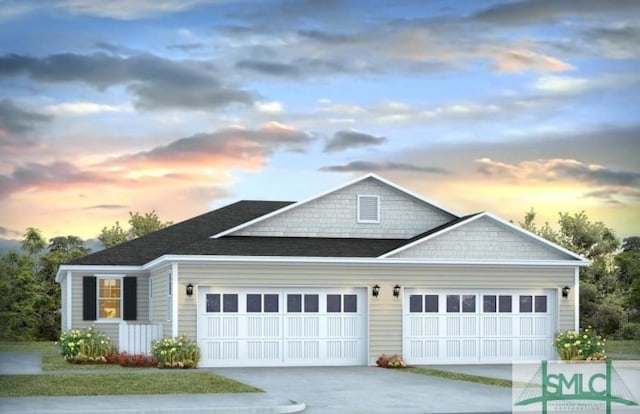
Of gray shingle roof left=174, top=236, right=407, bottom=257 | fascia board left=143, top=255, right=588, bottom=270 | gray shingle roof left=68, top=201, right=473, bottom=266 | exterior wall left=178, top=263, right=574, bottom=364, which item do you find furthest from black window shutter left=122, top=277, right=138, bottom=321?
exterior wall left=178, top=263, right=574, bottom=364

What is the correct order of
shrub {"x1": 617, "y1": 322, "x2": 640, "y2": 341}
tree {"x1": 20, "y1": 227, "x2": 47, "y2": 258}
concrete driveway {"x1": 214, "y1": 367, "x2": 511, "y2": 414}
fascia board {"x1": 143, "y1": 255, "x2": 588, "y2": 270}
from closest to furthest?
1. concrete driveway {"x1": 214, "y1": 367, "x2": 511, "y2": 414}
2. fascia board {"x1": 143, "y1": 255, "x2": 588, "y2": 270}
3. shrub {"x1": 617, "y1": 322, "x2": 640, "y2": 341}
4. tree {"x1": 20, "y1": 227, "x2": 47, "y2": 258}

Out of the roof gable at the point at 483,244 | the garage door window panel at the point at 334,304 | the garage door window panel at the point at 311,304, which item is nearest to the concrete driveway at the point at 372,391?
the garage door window panel at the point at 311,304

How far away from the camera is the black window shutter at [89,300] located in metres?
36.3

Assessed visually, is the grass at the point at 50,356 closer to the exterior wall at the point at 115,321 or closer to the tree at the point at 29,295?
the exterior wall at the point at 115,321

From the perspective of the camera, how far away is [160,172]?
45500 mm

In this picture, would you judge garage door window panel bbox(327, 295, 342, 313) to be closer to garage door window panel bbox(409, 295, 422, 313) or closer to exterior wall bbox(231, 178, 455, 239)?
garage door window panel bbox(409, 295, 422, 313)

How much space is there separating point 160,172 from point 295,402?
2698cm

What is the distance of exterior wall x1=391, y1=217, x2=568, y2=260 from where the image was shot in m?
30.9

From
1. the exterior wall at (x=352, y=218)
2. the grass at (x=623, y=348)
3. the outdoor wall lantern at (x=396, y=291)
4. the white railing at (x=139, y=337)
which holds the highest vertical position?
the exterior wall at (x=352, y=218)

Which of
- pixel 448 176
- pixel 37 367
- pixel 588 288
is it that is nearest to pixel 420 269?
pixel 37 367

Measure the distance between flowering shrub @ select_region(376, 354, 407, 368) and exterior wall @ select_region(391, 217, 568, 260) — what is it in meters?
2.73

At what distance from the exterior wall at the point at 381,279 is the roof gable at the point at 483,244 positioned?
31cm

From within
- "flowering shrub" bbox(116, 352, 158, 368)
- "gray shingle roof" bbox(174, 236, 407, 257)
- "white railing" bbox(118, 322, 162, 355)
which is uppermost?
"gray shingle roof" bbox(174, 236, 407, 257)

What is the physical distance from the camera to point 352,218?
3425 cm
